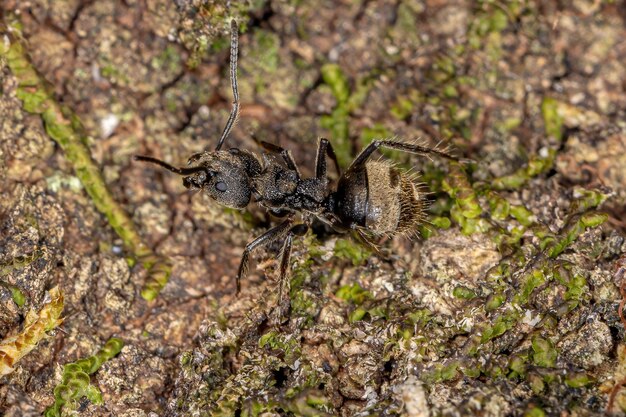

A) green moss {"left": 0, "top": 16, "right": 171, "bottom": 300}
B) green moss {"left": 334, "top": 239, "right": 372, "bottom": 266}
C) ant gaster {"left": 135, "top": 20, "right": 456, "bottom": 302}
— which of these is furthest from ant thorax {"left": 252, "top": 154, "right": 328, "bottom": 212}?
green moss {"left": 0, "top": 16, "right": 171, "bottom": 300}

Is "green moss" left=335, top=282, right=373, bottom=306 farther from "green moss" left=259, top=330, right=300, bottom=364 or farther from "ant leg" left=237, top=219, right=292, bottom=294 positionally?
"ant leg" left=237, top=219, right=292, bottom=294

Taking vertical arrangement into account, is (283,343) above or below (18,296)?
below

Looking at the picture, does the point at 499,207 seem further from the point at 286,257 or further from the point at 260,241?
the point at 260,241

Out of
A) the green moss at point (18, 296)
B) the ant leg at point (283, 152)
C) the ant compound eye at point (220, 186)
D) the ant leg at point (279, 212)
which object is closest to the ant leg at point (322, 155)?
the ant leg at point (283, 152)

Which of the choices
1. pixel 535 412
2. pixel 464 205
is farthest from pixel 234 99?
pixel 535 412

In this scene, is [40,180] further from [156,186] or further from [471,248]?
[471,248]

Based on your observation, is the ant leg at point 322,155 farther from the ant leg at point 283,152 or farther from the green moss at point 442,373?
the green moss at point 442,373
